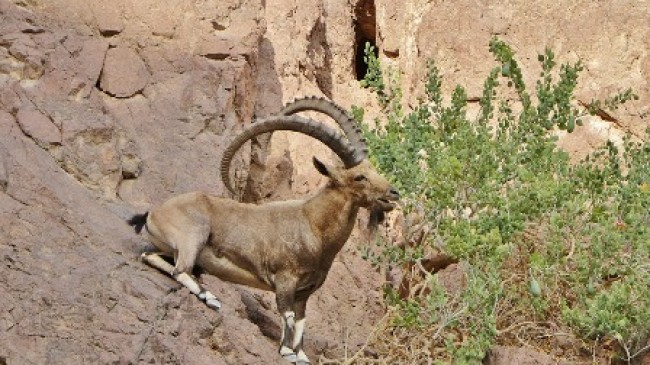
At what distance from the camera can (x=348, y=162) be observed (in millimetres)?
11516

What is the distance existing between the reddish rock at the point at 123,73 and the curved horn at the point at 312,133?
2.28 metres

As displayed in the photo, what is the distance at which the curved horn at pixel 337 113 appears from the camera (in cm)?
1169

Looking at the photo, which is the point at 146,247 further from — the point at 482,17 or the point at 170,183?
the point at 482,17

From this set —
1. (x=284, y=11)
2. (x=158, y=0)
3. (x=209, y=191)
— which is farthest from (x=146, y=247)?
(x=284, y=11)

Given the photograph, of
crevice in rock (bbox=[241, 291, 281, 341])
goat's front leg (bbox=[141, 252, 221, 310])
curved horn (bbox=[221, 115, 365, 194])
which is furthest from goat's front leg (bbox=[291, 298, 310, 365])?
curved horn (bbox=[221, 115, 365, 194])

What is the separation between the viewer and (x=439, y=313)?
13.1m

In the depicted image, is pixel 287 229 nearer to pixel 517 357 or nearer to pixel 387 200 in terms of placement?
pixel 387 200

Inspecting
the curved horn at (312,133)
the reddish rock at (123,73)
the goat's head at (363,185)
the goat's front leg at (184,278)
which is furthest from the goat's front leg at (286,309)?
the reddish rock at (123,73)

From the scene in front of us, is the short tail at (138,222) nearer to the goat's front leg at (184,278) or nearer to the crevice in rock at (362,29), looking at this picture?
the goat's front leg at (184,278)

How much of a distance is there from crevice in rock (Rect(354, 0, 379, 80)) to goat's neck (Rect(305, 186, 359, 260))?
20.8 ft

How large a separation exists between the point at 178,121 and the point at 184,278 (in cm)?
304

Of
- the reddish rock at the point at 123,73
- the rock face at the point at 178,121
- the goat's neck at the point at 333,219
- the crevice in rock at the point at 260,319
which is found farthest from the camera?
the reddish rock at the point at 123,73

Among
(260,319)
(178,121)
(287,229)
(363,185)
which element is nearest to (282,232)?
(287,229)

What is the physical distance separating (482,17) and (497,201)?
4.82 m
